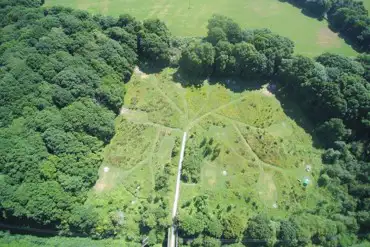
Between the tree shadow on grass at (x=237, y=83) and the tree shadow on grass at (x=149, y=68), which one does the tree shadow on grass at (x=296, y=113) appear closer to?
the tree shadow on grass at (x=237, y=83)

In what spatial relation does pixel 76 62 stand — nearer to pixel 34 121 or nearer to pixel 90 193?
pixel 34 121

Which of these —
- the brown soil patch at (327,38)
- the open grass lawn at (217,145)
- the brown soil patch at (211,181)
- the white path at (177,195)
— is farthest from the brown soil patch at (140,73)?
the brown soil patch at (327,38)

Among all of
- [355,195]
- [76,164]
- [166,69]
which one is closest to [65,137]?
[76,164]

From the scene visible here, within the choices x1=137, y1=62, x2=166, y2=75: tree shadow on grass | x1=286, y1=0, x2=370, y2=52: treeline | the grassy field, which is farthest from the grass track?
x1=286, y1=0, x2=370, y2=52: treeline

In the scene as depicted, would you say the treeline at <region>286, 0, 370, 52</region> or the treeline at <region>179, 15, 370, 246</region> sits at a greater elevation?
the treeline at <region>286, 0, 370, 52</region>

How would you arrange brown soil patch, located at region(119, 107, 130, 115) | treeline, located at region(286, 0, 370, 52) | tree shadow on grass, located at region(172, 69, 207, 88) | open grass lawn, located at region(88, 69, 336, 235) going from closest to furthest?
open grass lawn, located at region(88, 69, 336, 235), brown soil patch, located at region(119, 107, 130, 115), tree shadow on grass, located at region(172, 69, 207, 88), treeline, located at region(286, 0, 370, 52)

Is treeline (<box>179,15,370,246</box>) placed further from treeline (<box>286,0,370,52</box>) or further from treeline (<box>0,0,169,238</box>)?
treeline (<box>286,0,370,52</box>)

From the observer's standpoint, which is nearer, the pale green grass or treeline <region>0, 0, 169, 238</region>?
treeline <region>0, 0, 169, 238</region>
